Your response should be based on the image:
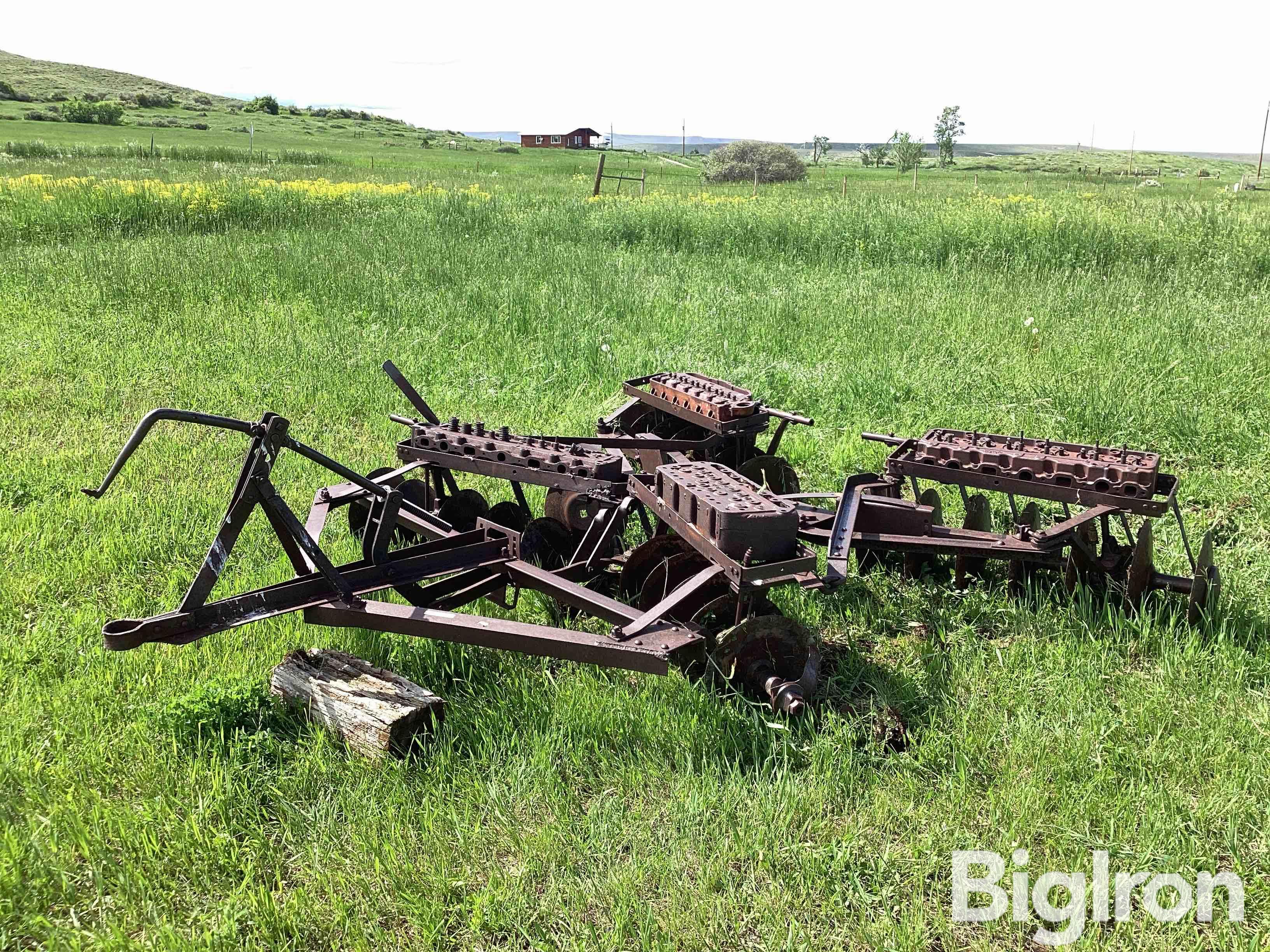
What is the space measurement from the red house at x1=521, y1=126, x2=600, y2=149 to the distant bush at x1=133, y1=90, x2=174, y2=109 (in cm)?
3620

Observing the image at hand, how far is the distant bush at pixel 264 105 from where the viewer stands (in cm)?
9694

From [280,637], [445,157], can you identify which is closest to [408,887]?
[280,637]

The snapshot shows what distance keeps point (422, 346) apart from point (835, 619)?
20.0 feet

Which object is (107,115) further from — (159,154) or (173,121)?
(159,154)

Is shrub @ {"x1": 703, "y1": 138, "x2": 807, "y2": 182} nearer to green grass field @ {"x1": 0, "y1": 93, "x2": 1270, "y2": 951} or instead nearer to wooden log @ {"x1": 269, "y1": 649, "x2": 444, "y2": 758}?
green grass field @ {"x1": 0, "y1": 93, "x2": 1270, "y2": 951}

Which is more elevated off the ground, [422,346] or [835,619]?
[422,346]

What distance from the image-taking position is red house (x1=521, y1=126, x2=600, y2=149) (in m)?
103

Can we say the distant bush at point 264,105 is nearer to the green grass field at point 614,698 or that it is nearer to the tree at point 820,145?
the tree at point 820,145

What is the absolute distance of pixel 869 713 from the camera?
3482 mm

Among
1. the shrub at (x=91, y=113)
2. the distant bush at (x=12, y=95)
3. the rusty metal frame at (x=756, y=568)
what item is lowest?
the rusty metal frame at (x=756, y=568)

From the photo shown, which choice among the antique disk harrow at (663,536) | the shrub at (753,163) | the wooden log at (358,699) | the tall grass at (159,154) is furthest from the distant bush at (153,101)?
the wooden log at (358,699)

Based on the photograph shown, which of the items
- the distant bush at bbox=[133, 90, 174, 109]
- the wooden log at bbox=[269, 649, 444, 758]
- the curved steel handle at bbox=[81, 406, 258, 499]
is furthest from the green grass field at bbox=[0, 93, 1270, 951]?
the distant bush at bbox=[133, 90, 174, 109]

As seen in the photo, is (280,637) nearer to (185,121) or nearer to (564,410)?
(564,410)

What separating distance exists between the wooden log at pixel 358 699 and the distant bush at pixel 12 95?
92.9m
